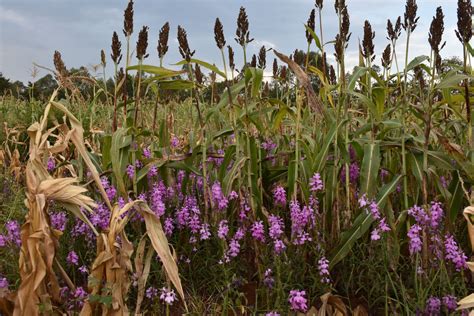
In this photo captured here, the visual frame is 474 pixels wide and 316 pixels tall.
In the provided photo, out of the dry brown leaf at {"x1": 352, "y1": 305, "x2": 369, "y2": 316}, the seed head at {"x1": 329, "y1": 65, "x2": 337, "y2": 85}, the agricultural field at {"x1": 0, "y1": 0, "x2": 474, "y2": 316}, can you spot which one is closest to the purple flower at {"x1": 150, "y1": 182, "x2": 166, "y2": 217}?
the agricultural field at {"x1": 0, "y1": 0, "x2": 474, "y2": 316}

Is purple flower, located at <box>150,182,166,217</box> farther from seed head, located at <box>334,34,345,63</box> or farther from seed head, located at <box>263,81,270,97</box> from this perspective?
seed head, located at <box>263,81,270,97</box>

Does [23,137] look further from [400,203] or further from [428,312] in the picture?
[428,312]

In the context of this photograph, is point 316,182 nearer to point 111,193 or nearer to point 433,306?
point 433,306

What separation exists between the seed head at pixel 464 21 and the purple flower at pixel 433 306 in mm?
1112

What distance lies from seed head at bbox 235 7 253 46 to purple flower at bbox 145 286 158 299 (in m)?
1.11

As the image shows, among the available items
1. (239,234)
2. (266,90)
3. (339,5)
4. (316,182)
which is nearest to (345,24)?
(339,5)

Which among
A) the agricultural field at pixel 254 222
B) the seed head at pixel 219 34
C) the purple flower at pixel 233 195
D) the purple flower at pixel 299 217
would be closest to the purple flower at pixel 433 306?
the agricultural field at pixel 254 222

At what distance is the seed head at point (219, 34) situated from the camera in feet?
7.23

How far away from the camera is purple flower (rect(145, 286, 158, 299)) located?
193cm

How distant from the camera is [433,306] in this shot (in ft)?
5.90

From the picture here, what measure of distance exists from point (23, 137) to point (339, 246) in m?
4.34

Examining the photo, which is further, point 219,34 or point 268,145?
point 268,145

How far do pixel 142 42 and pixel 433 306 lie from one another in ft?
4.90

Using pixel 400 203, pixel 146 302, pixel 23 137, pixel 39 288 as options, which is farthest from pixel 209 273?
pixel 23 137
